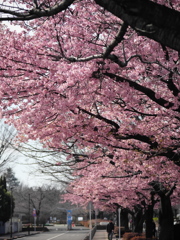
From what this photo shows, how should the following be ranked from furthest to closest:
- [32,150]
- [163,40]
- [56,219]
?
[56,219] < [32,150] < [163,40]

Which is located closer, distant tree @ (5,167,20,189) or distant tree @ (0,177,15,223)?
distant tree @ (0,177,15,223)

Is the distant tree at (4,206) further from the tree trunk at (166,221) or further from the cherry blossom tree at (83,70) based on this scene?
the cherry blossom tree at (83,70)

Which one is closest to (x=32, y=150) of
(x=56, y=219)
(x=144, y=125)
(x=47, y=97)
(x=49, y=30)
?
(x=144, y=125)

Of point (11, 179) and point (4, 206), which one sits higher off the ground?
point (11, 179)

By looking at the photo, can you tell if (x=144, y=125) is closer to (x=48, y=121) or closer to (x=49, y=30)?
(x=48, y=121)

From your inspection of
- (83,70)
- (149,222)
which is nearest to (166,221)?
(149,222)

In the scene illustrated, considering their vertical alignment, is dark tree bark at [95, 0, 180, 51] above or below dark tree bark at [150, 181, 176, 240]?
above

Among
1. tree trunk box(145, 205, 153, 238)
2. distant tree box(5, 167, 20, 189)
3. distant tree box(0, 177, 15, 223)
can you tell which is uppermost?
distant tree box(5, 167, 20, 189)

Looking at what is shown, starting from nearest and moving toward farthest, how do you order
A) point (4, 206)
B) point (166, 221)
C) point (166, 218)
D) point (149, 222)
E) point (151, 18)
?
point (151, 18) < point (166, 221) < point (166, 218) < point (149, 222) < point (4, 206)

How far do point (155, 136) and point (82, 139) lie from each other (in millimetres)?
2506

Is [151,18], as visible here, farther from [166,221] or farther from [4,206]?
[4,206]

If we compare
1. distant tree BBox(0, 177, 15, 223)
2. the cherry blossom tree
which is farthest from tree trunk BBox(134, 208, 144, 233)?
the cherry blossom tree

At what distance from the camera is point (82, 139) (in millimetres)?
14234

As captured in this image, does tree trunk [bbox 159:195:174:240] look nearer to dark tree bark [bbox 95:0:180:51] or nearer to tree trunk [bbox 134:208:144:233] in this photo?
tree trunk [bbox 134:208:144:233]
